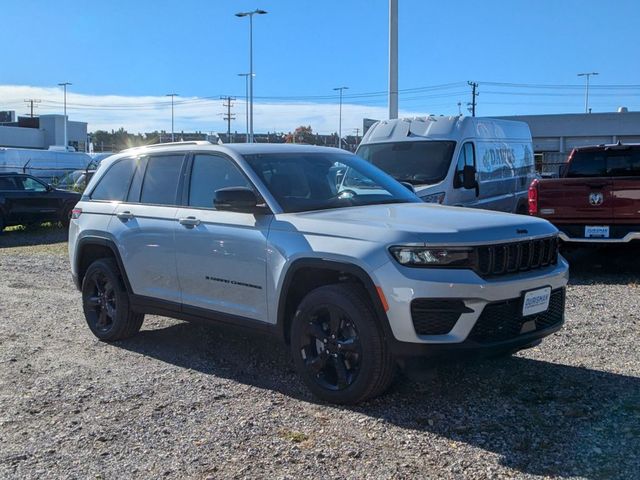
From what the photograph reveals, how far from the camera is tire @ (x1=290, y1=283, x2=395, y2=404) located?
4.51 m

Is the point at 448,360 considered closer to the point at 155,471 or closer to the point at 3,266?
the point at 155,471

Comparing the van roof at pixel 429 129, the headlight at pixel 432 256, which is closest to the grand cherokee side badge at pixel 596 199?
the van roof at pixel 429 129

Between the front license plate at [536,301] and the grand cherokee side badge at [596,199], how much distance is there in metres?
5.16

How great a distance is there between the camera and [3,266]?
1254cm

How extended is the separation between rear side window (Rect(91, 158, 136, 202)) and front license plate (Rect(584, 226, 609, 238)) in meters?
6.26

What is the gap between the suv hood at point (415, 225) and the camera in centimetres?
440

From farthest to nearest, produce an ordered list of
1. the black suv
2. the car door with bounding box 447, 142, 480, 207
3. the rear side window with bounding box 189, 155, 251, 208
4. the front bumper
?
the black suv, the car door with bounding box 447, 142, 480, 207, the rear side window with bounding box 189, 155, 251, 208, the front bumper

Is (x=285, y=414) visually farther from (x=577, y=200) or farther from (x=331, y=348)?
(x=577, y=200)

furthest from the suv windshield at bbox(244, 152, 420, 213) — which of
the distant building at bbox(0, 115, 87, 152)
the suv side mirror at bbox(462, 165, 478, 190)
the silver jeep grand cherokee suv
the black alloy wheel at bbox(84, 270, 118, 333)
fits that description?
the distant building at bbox(0, 115, 87, 152)

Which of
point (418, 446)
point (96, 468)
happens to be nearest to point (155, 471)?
point (96, 468)

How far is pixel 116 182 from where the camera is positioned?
6.84 meters

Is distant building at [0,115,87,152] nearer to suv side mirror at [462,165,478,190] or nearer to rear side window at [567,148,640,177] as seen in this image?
suv side mirror at [462,165,478,190]

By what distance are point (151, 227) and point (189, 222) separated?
54cm

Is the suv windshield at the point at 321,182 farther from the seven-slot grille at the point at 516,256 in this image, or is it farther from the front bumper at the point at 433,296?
the seven-slot grille at the point at 516,256
